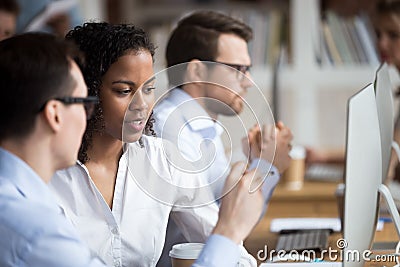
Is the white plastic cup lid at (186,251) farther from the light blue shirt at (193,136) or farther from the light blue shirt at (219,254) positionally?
the light blue shirt at (219,254)

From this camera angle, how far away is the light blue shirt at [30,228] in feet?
4.12

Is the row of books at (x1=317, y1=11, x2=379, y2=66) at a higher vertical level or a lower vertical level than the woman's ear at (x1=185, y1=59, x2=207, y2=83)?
lower

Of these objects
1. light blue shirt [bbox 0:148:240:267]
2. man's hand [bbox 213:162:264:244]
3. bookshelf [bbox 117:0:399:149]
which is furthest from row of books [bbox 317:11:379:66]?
light blue shirt [bbox 0:148:240:267]

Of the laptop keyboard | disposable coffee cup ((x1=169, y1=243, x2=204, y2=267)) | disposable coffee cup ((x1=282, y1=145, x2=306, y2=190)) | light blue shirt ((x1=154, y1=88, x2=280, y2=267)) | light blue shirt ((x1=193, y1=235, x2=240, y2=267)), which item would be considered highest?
light blue shirt ((x1=154, y1=88, x2=280, y2=267))

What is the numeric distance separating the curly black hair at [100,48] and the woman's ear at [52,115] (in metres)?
0.25

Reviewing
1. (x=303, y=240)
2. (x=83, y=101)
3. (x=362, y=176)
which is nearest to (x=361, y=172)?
(x=362, y=176)

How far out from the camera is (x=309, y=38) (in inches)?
157

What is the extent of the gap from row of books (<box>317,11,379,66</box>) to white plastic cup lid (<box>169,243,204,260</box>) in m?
2.48

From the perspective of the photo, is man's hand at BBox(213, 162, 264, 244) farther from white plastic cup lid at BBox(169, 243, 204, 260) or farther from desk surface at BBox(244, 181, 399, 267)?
desk surface at BBox(244, 181, 399, 267)

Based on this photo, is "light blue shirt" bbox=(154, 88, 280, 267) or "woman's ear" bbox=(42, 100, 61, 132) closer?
"woman's ear" bbox=(42, 100, 61, 132)

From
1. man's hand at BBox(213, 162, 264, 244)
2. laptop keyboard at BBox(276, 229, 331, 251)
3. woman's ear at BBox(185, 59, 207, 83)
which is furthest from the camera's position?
laptop keyboard at BBox(276, 229, 331, 251)

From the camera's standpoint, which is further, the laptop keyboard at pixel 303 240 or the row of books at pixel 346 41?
the row of books at pixel 346 41

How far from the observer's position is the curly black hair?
158 centimetres

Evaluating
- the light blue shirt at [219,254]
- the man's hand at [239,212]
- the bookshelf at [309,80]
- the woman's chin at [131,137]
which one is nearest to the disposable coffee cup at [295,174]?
the bookshelf at [309,80]
